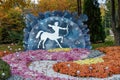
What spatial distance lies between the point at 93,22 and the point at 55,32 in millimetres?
8025

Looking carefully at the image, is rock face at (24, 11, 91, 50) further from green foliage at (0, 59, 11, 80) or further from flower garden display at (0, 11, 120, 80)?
green foliage at (0, 59, 11, 80)

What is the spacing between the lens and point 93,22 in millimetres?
22312

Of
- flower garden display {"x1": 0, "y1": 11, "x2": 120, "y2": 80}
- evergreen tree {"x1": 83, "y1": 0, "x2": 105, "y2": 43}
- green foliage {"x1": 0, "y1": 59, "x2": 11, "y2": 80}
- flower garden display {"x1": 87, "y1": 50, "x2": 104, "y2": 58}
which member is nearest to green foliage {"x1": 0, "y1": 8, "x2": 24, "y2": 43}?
evergreen tree {"x1": 83, "y1": 0, "x2": 105, "y2": 43}

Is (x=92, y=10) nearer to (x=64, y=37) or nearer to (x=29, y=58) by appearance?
(x=64, y=37)

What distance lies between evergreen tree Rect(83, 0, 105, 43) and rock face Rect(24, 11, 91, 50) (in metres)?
7.25

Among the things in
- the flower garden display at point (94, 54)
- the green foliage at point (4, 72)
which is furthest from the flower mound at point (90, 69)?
the green foliage at point (4, 72)

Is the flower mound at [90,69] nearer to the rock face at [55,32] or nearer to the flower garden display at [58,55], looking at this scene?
the flower garden display at [58,55]

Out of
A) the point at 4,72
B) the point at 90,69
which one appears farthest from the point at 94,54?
the point at 4,72

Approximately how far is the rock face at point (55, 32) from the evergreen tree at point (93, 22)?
7253 mm

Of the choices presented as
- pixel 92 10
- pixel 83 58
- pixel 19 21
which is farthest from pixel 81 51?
pixel 19 21

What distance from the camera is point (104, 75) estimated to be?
887cm

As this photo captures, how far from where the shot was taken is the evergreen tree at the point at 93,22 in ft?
72.8

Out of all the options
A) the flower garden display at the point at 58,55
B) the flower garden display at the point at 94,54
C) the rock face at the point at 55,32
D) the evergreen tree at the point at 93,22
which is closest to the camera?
the flower garden display at the point at 58,55

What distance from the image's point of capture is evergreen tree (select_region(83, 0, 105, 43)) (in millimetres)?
22203
